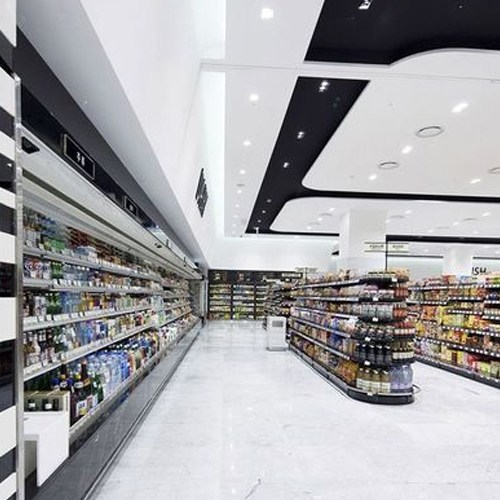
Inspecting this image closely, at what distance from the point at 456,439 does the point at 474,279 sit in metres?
4.99

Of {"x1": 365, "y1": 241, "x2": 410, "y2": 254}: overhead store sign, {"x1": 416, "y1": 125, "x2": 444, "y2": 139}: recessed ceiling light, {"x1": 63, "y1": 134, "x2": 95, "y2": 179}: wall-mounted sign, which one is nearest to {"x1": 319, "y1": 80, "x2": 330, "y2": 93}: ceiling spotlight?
{"x1": 416, "y1": 125, "x2": 444, "y2": 139}: recessed ceiling light

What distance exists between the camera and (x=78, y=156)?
8.61ft

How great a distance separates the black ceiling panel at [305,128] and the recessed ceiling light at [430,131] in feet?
4.00

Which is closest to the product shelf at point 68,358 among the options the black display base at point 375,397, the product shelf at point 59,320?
the product shelf at point 59,320

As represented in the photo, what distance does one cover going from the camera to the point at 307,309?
10609 millimetres

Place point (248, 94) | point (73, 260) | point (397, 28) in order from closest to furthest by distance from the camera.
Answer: point (73, 260)
point (397, 28)
point (248, 94)

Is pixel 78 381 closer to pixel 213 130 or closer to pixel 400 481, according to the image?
pixel 400 481

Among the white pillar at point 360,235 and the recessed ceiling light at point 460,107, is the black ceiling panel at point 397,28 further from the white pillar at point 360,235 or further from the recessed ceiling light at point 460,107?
the white pillar at point 360,235

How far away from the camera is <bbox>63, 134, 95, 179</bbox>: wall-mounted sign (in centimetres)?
242

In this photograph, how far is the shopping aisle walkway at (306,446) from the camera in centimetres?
321

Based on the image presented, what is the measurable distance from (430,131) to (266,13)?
3670 mm

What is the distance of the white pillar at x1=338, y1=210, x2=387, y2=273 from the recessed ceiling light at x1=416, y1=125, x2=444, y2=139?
5533mm

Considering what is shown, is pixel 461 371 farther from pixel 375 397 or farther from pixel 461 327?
pixel 375 397

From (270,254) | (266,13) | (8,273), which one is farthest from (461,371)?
(270,254)
